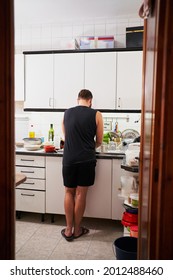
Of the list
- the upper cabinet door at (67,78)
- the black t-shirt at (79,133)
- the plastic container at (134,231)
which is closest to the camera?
the plastic container at (134,231)

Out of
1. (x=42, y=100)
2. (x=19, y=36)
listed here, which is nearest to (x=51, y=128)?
(x=42, y=100)

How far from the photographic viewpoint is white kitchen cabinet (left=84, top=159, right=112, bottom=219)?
9.28ft

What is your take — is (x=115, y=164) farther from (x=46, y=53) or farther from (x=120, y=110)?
(x=46, y=53)

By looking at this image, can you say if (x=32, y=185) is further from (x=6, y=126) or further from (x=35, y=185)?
(x=6, y=126)

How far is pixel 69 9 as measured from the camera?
10.2ft

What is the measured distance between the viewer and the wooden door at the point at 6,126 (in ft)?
3.86

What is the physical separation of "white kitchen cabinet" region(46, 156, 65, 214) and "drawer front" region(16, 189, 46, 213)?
74 millimetres

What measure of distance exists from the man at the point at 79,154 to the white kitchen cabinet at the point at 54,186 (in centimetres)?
30

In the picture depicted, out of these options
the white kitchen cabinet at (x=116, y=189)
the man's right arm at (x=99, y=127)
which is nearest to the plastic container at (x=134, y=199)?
the white kitchen cabinet at (x=116, y=189)

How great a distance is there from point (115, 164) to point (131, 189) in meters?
0.44

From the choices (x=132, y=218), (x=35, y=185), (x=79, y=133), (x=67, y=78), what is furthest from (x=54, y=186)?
(x=67, y=78)

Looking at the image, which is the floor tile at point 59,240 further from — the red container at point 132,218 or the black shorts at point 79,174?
Answer: the black shorts at point 79,174

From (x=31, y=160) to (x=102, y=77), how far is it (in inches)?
52.0

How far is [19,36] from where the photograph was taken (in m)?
3.70
